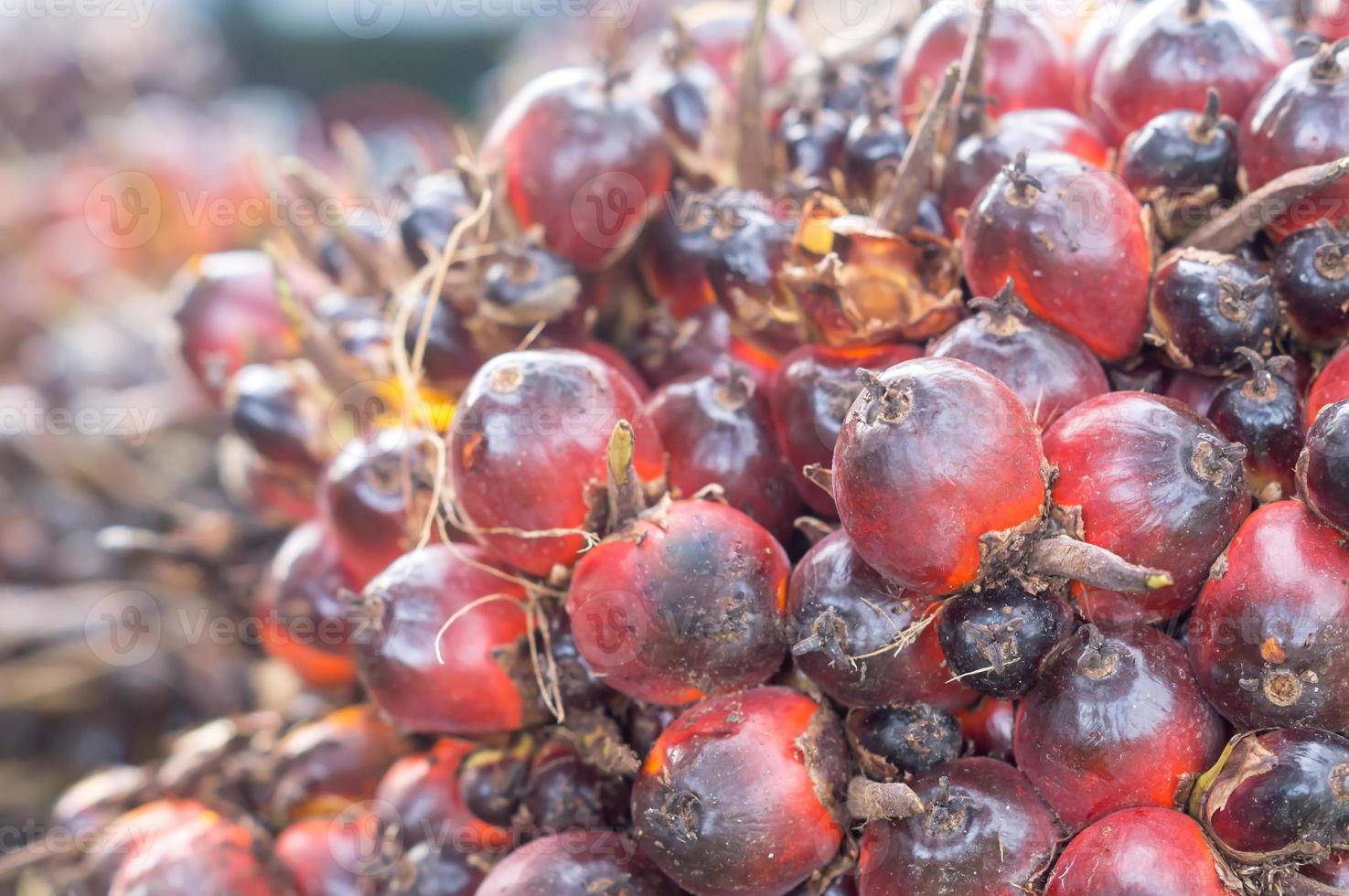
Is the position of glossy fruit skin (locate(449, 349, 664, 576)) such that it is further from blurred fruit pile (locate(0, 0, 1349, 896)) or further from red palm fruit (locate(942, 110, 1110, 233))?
red palm fruit (locate(942, 110, 1110, 233))

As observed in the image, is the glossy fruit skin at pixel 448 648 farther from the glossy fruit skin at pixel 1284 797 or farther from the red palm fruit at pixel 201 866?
the glossy fruit skin at pixel 1284 797

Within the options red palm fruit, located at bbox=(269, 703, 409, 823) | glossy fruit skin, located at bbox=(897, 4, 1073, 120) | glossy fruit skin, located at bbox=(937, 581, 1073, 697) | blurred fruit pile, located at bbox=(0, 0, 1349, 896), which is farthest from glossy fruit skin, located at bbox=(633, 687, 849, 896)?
glossy fruit skin, located at bbox=(897, 4, 1073, 120)

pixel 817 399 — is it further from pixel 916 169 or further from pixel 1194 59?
pixel 1194 59

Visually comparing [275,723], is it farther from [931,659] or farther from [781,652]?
[931,659]

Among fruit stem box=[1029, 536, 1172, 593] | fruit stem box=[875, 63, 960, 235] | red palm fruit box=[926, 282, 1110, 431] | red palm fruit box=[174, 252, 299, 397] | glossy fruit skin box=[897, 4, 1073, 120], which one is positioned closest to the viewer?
fruit stem box=[1029, 536, 1172, 593]

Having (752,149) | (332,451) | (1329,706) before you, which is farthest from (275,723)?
(1329,706)

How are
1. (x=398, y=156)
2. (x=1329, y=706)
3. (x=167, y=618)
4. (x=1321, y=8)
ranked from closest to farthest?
(x=1329, y=706) → (x=1321, y=8) → (x=167, y=618) → (x=398, y=156)
